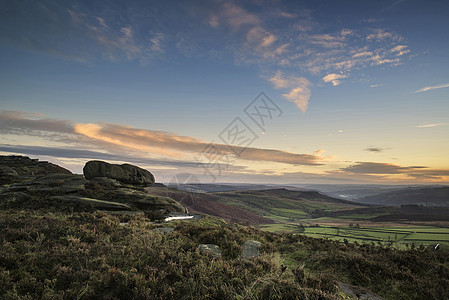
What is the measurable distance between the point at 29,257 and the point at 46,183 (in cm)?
2084

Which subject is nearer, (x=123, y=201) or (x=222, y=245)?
(x=222, y=245)

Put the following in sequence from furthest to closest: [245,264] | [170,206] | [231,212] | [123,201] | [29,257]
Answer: [231,212] < [170,206] < [123,201] < [245,264] < [29,257]

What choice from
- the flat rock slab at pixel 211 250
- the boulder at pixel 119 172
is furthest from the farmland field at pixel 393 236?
the boulder at pixel 119 172

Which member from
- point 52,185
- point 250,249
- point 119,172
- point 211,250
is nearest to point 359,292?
point 250,249

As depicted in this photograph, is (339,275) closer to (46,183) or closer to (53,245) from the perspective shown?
(53,245)

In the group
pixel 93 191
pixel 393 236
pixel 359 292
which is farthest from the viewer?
pixel 393 236

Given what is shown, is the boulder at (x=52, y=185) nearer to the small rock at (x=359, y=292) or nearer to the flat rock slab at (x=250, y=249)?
the flat rock slab at (x=250, y=249)

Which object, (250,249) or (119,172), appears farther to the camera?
(119,172)

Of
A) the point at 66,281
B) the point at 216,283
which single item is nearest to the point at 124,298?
the point at 66,281

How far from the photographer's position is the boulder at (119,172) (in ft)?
91.6

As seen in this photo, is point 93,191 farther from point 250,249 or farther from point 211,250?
point 250,249

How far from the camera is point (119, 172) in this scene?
29609 millimetres

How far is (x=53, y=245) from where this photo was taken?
26.0ft

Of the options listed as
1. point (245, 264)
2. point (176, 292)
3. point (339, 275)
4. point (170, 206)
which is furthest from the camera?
point (170, 206)
